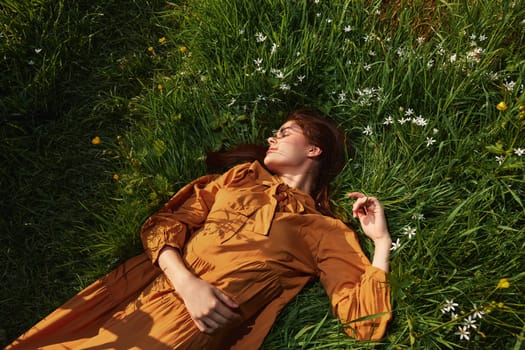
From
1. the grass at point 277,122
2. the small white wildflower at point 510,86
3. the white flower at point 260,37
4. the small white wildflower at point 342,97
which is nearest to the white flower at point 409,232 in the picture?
the grass at point 277,122

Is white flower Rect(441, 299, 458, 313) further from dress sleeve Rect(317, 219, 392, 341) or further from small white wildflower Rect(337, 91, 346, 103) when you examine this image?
small white wildflower Rect(337, 91, 346, 103)

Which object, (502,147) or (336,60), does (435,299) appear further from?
(336,60)

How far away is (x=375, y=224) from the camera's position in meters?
2.50

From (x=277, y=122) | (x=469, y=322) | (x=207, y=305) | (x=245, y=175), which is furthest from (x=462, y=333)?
(x=277, y=122)

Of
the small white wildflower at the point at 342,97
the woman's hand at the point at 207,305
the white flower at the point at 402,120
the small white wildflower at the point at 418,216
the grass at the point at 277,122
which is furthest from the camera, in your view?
the small white wildflower at the point at 342,97

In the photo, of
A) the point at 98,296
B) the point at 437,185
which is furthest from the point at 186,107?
the point at 437,185

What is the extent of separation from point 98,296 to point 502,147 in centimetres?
221

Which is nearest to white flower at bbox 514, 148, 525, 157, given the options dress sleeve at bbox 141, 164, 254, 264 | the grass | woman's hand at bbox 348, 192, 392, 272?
the grass

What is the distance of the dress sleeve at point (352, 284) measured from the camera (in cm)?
222

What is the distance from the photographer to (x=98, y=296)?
7.95 ft

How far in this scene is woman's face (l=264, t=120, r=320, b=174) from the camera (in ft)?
8.55

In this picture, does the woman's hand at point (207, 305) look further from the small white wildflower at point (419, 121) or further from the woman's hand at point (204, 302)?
the small white wildflower at point (419, 121)

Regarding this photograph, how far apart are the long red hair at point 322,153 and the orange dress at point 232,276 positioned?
0.23 metres

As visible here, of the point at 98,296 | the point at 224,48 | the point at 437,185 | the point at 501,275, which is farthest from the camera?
the point at 224,48
